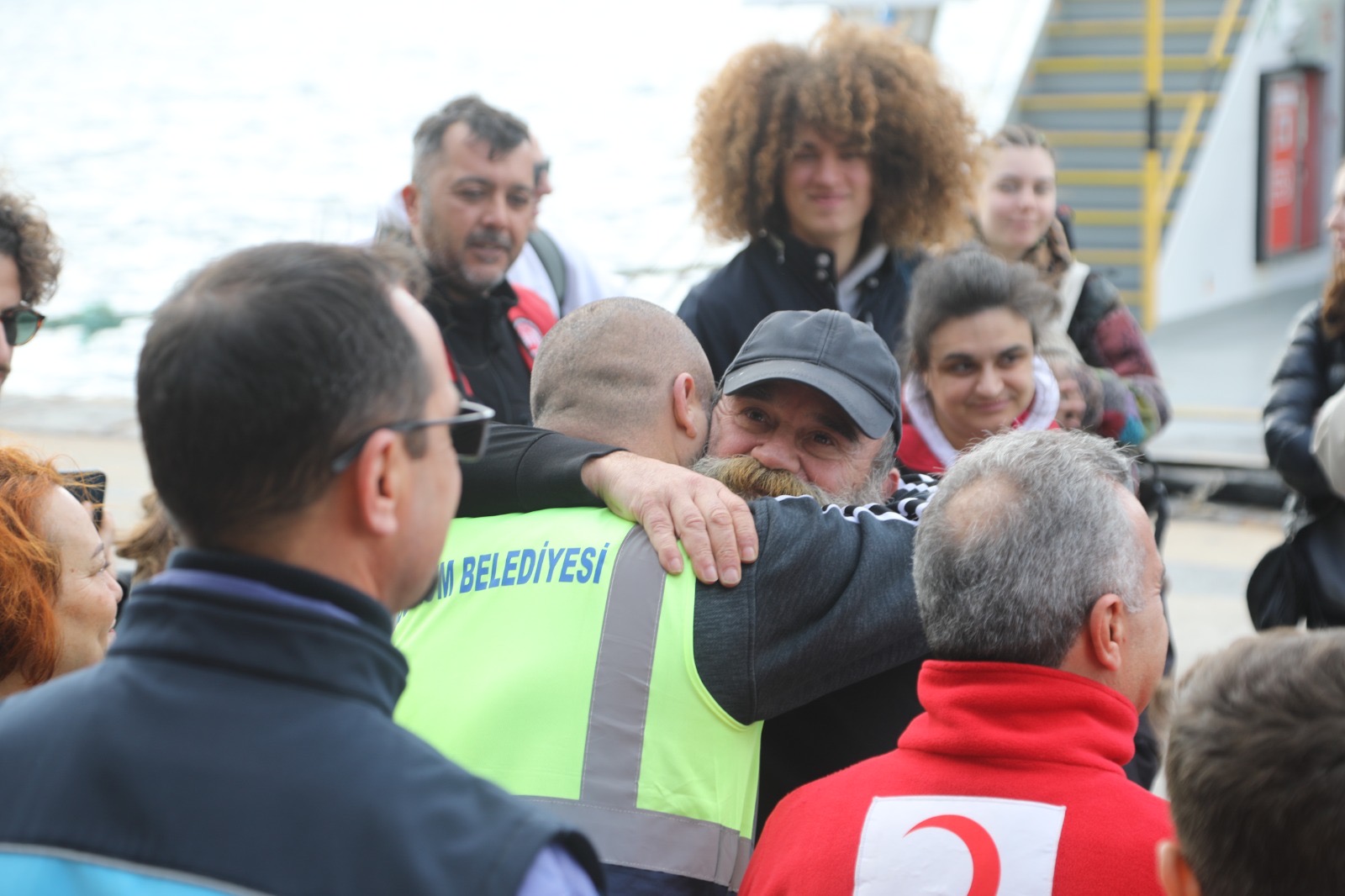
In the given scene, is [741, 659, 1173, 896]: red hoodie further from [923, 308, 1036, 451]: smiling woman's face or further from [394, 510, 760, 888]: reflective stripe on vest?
[923, 308, 1036, 451]: smiling woman's face

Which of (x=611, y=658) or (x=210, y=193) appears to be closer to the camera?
(x=611, y=658)

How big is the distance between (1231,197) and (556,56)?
24.3m

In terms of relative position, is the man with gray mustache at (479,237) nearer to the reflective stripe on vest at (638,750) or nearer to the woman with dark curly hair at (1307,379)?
the reflective stripe on vest at (638,750)

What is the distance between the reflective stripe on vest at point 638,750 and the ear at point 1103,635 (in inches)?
18.9


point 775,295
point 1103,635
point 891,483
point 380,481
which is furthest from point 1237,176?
point 380,481

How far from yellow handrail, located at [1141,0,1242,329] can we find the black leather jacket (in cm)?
582

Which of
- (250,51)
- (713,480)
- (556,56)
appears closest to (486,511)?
(713,480)

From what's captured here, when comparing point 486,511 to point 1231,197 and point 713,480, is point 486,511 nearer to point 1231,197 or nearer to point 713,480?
point 713,480

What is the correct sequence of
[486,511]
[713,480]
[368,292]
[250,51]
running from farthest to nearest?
[250,51] → [486,511] → [713,480] → [368,292]

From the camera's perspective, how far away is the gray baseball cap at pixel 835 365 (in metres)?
2.21

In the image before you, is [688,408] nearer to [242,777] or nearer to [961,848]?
[961,848]

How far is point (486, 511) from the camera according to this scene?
6.80 feet

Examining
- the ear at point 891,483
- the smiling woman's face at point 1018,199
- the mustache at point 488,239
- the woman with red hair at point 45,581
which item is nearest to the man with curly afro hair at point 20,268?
the woman with red hair at point 45,581

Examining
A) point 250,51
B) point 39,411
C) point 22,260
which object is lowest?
point 39,411
